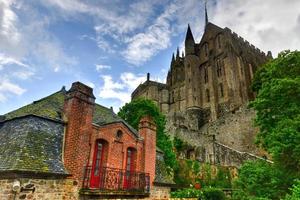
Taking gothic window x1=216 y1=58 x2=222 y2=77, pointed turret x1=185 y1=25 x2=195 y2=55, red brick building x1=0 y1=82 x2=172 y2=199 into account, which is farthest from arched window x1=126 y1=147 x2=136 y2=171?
pointed turret x1=185 y1=25 x2=195 y2=55

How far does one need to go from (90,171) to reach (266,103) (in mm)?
9988

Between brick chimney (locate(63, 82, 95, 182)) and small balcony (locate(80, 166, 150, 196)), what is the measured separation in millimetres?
637

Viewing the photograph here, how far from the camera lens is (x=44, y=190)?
9.56 meters

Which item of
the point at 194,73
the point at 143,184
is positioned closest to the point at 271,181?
the point at 143,184

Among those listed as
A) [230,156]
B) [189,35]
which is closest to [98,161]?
[230,156]

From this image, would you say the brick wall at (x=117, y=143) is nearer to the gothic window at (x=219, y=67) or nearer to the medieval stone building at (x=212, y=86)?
the medieval stone building at (x=212, y=86)

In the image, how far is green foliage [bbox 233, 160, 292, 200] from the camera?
11680 mm

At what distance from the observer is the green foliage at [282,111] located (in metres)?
11.0

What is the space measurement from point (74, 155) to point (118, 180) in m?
3.16

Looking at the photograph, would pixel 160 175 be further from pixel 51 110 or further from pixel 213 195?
pixel 51 110

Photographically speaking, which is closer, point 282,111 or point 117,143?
point 282,111

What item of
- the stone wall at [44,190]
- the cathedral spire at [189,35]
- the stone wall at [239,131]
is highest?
the cathedral spire at [189,35]

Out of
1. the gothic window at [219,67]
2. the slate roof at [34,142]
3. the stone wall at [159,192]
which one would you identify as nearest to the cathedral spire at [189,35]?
the gothic window at [219,67]

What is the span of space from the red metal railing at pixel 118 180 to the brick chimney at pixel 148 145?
1.84ft
